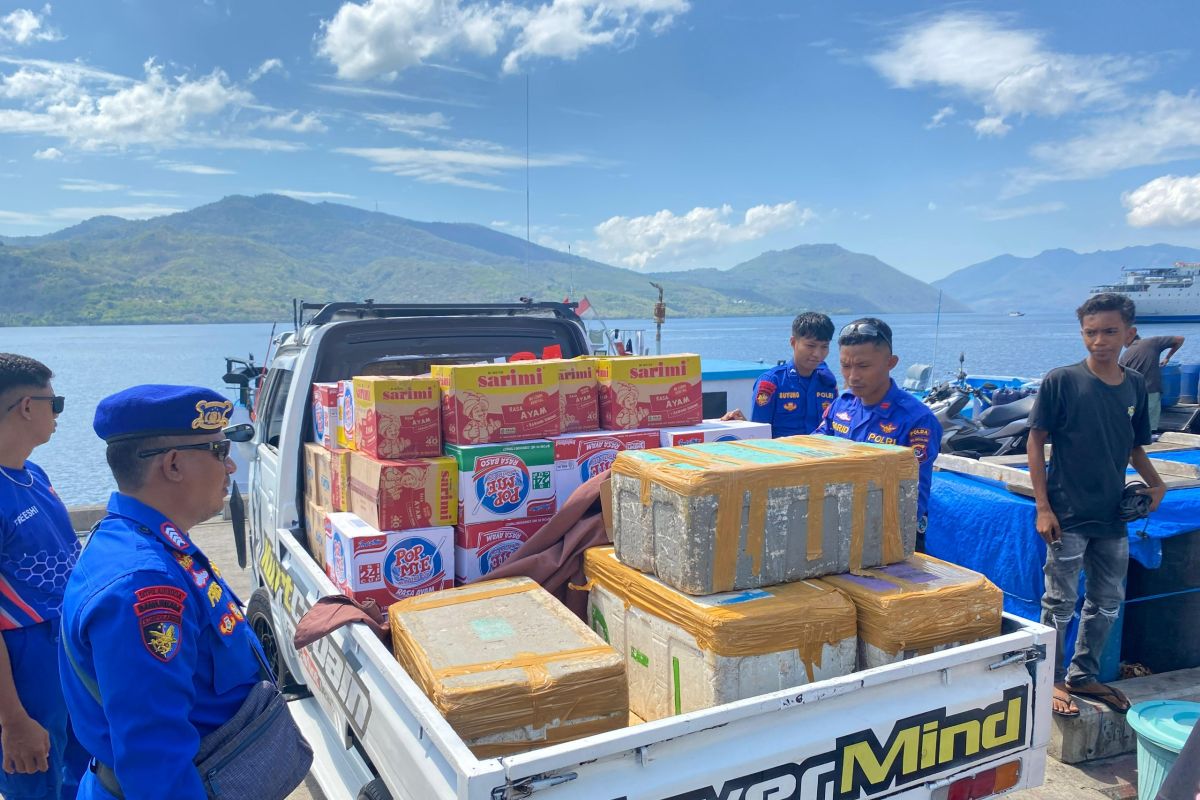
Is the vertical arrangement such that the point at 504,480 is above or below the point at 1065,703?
above

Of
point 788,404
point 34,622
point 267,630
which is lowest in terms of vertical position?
point 267,630

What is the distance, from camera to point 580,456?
330 centimetres

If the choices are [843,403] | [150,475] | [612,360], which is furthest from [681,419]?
[150,475]

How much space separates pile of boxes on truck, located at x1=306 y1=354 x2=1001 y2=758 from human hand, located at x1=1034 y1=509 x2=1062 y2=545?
170 cm

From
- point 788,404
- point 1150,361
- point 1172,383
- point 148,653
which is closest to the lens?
point 148,653

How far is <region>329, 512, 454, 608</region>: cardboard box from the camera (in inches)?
114

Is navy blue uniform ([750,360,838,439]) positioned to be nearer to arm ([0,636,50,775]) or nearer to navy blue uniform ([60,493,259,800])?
navy blue uniform ([60,493,259,800])

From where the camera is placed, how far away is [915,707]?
2162 mm

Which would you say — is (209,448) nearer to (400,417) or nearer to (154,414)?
(154,414)

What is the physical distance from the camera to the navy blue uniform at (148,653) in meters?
Result: 1.60

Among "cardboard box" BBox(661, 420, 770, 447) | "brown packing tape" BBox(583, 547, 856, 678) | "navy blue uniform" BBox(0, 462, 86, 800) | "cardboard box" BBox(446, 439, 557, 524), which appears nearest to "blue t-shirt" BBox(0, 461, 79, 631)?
"navy blue uniform" BBox(0, 462, 86, 800)

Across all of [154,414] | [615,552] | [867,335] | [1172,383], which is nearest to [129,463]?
[154,414]

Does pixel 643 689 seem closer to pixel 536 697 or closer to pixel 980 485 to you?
pixel 536 697

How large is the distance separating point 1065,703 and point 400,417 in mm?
3661
